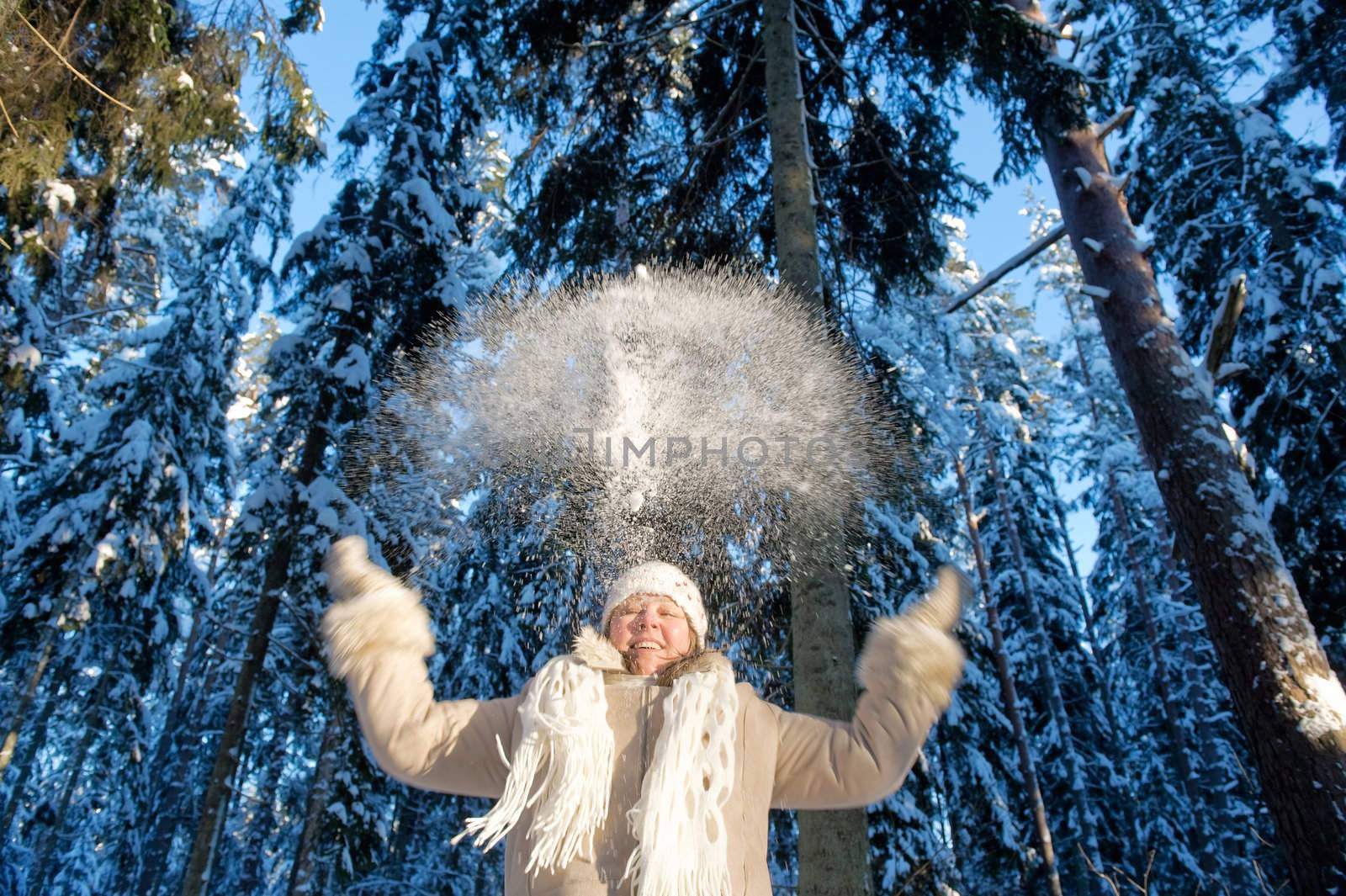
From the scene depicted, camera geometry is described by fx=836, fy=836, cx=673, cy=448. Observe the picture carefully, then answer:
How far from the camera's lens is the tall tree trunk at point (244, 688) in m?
8.59

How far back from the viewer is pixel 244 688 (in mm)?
9203

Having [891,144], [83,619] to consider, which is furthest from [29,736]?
[891,144]

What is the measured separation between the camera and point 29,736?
16.6 meters

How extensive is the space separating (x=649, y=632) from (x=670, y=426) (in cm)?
297

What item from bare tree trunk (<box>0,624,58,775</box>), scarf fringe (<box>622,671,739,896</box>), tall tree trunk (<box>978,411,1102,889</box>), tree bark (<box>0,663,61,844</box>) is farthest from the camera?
tall tree trunk (<box>978,411,1102,889</box>)

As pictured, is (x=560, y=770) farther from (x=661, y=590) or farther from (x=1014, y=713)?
(x=1014, y=713)

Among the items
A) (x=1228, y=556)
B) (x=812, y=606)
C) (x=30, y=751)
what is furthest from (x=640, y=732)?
(x=30, y=751)

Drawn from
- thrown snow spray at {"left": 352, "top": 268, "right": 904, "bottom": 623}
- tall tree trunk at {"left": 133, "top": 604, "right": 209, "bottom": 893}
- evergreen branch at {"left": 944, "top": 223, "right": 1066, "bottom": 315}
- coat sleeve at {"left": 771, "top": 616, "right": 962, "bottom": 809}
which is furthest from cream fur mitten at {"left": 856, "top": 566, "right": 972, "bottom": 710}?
tall tree trunk at {"left": 133, "top": 604, "right": 209, "bottom": 893}

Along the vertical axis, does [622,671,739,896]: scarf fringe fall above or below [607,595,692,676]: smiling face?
below

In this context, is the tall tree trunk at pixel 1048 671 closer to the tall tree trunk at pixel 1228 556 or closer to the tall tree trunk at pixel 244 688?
the tall tree trunk at pixel 1228 556

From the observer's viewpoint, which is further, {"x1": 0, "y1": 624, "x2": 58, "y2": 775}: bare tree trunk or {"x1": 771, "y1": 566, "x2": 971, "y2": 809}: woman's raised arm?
{"x1": 0, "y1": 624, "x2": 58, "y2": 775}: bare tree trunk

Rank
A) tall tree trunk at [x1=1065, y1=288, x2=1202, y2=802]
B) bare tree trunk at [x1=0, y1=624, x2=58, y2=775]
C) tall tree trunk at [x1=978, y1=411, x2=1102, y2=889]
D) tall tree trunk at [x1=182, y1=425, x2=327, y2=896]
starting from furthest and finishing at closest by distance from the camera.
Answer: tall tree trunk at [x1=1065, y1=288, x2=1202, y2=802] < tall tree trunk at [x1=978, y1=411, x2=1102, y2=889] < bare tree trunk at [x1=0, y1=624, x2=58, y2=775] < tall tree trunk at [x1=182, y1=425, x2=327, y2=896]

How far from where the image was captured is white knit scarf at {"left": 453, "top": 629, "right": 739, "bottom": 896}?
2.00m

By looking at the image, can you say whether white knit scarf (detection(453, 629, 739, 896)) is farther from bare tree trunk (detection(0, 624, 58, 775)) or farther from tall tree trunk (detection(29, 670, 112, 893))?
tall tree trunk (detection(29, 670, 112, 893))
